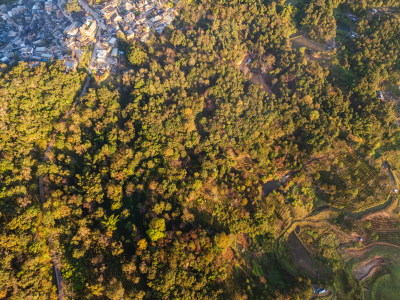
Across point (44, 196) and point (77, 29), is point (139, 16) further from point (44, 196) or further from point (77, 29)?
point (44, 196)

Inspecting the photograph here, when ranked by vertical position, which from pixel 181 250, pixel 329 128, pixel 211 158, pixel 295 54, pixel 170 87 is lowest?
pixel 181 250

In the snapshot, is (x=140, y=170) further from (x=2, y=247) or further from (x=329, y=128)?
(x=329, y=128)

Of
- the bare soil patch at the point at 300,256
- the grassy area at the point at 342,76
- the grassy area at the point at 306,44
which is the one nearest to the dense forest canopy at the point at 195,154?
the grassy area at the point at 342,76

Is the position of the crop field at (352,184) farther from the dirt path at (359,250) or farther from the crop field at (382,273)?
the crop field at (382,273)

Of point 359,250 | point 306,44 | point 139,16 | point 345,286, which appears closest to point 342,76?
point 306,44

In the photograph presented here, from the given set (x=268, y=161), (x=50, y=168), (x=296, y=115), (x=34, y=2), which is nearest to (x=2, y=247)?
(x=50, y=168)
